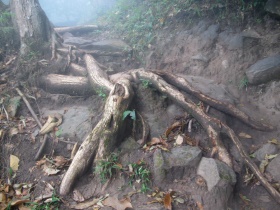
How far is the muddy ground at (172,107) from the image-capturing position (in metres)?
3.84

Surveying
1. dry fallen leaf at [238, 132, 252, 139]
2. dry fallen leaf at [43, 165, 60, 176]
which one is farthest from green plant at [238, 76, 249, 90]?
dry fallen leaf at [43, 165, 60, 176]

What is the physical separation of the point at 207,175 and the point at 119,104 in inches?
83.9

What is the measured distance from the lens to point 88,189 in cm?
389

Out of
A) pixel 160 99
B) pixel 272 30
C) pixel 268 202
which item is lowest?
pixel 268 202

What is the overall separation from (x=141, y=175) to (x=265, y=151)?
2.40 m

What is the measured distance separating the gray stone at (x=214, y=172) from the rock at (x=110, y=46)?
5444 mm

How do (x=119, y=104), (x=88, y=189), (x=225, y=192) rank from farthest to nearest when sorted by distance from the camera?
(x=119, y=104) < (x=88, y=189) < (x=225, y=192)

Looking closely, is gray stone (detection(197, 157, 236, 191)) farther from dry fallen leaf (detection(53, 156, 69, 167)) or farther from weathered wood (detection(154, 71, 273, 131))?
dry fallen leaf (detection(53, 156, 69, 167))

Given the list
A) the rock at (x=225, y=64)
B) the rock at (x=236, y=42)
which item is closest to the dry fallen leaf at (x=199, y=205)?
the rock at (x=225, y=64)

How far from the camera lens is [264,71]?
518 centimetres

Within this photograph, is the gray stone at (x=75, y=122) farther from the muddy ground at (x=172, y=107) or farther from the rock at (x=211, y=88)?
the rock at (x=211, y=88)

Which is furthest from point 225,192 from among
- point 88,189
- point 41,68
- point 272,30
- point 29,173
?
point 41,68

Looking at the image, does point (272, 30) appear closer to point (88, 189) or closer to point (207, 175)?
point (207, 175)

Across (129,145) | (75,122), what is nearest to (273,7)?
(129,145)
